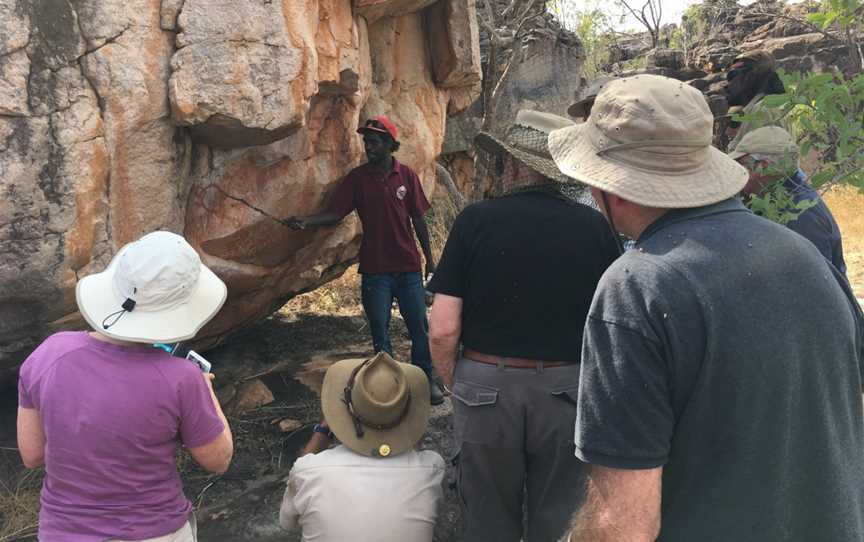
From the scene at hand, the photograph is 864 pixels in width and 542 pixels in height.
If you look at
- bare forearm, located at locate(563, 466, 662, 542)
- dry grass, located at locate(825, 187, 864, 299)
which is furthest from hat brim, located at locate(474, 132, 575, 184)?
dry grass, located at locate(825, 187, 864, 299)

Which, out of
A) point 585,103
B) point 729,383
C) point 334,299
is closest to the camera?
point 729,383

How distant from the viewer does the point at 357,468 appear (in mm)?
2418

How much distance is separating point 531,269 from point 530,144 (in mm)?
492

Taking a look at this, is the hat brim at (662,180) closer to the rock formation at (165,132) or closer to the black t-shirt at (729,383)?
the black t-shirt at (729,383)

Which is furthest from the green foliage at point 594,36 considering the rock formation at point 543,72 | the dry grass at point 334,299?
the dry grass at point 334,299

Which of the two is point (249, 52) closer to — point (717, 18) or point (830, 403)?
point (830, 403)

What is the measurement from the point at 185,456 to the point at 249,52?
2256 millimetres

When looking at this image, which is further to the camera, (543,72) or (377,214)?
(543,72)

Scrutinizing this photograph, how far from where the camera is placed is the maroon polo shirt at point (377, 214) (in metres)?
4.68

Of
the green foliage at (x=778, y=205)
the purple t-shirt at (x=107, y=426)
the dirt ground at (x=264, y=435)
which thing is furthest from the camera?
the dirt ground at (x=264, y=435)

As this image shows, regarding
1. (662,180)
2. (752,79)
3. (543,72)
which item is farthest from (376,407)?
(543,72)

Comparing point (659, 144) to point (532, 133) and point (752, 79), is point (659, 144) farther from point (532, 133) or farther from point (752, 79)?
point (752, 79)

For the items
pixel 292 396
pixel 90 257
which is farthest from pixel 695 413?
pixel 292 396

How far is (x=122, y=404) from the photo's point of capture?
186cm
